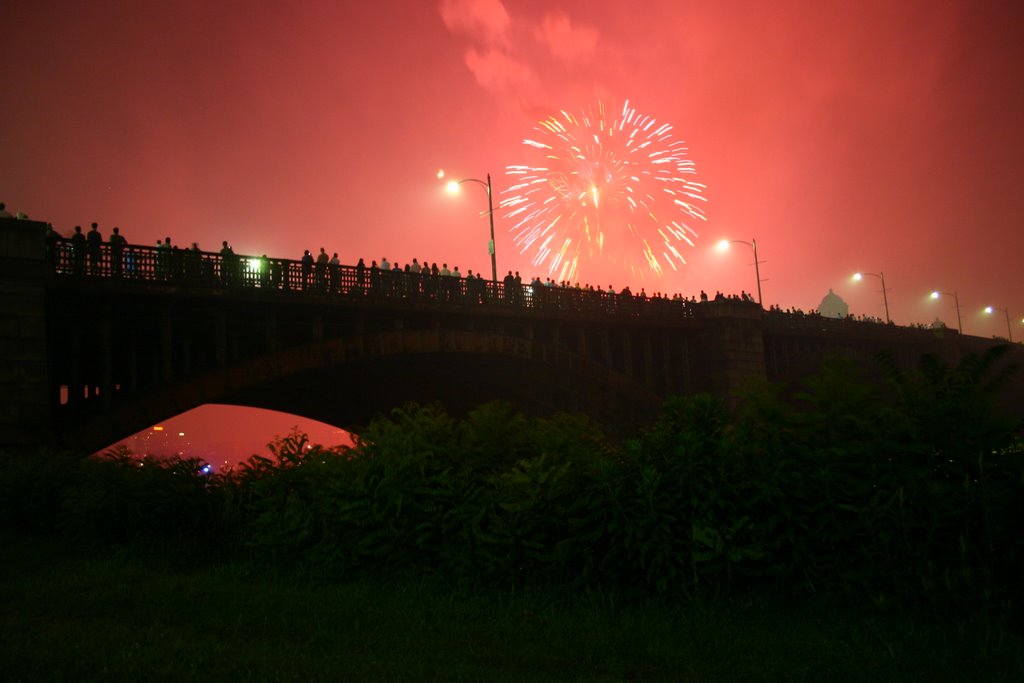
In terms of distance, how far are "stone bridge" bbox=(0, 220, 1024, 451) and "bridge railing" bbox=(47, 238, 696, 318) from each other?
5 centimetres

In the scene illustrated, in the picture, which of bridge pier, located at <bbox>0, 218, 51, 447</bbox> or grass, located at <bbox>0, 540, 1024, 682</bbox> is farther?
bridge pier, located at <bbox>0, 218, 51, 447</bbox>

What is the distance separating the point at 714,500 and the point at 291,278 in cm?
1839

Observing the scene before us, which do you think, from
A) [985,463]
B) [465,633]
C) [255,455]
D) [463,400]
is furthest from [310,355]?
[985,463]

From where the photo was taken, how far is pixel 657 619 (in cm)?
675

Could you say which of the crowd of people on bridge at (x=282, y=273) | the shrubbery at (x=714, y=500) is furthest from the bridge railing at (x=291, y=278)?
the shrubbery at (x=714, y=500)

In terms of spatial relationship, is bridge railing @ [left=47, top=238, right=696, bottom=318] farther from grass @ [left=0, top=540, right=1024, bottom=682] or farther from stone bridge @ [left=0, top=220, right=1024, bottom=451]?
grass @ [left=0, top=540, right=1024, bottom=682]

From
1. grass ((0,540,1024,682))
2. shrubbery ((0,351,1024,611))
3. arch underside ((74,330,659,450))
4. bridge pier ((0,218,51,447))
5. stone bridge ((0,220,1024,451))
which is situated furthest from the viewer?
arch underside ((74,330,659,450))

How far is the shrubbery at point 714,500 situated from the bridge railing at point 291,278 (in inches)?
498

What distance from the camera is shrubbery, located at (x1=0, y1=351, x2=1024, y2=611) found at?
6.43 m

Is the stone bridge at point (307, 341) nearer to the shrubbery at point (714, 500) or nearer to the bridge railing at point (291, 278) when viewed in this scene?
the bridge railing at point (291, 278)

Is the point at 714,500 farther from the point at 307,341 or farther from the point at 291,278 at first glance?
the point at 307,341

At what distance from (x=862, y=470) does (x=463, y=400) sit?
100 ft

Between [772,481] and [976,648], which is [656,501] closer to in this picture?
[772,481]

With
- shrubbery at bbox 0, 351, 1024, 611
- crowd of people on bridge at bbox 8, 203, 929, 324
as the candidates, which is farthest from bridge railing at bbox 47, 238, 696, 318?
shrubbery at bbox 0, 351, 1024, 611
